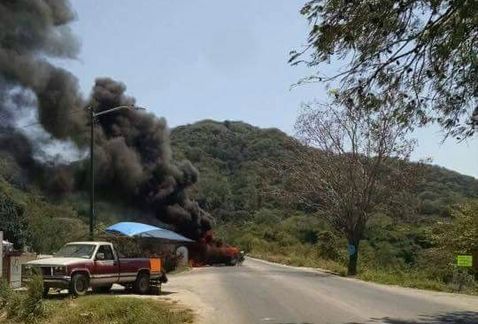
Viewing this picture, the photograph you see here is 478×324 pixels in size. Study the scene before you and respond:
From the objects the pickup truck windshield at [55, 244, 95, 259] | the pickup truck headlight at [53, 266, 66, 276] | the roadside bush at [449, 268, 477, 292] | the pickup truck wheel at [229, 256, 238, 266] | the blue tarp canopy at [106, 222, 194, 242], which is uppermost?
the blue tarp canopy at [106, 222, 194, 242]

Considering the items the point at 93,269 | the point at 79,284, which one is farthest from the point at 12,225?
the point at 79,284

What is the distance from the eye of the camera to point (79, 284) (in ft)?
63.2

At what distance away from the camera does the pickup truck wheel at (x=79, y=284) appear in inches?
744

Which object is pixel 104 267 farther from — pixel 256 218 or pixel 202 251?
→ pixel 256 218

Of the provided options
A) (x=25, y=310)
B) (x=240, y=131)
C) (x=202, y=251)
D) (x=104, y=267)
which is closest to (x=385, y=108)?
(x=25, y=310)

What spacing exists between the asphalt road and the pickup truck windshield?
8.69 ft

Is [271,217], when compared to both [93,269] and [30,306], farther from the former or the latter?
[30,306]

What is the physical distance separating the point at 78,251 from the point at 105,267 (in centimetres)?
100

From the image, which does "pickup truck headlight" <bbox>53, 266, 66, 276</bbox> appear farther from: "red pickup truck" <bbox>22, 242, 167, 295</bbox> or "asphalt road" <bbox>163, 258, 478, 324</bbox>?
"asphalt road" <bbox>163, 258, 478, 324</bbox>

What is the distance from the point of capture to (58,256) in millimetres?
20297

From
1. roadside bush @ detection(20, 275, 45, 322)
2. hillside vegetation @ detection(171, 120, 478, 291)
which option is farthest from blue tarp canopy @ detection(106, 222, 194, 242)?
roadside bush @ detection(20, 275, 45, 322)

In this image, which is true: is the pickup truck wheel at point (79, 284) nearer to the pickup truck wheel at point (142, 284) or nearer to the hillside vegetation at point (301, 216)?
the pickup truck wheel at point (142, 284)

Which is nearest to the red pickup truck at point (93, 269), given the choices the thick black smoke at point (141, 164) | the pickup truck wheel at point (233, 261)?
the thick black smoke at point (141, 164)

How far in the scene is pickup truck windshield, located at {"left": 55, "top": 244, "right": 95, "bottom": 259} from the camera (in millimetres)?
20172
